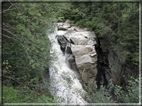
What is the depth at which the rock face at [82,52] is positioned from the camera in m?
6.32

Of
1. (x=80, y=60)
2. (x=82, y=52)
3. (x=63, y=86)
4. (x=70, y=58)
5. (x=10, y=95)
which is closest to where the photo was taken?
(x=10, y=95)

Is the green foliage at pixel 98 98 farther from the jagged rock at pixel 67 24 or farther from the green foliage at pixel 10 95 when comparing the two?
the jagged rock at pixel 67 24

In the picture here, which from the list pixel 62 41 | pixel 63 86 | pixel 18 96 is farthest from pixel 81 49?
pixel 18 96

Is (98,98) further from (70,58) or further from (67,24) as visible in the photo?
(67,24)

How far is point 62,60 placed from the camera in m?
Result: 7.00

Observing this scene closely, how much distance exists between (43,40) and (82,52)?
2452mm

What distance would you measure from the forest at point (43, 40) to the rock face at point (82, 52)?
567 millimetres

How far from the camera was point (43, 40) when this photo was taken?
14.3ft

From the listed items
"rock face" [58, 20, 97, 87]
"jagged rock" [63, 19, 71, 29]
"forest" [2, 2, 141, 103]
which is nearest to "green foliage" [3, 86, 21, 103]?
"forest" [2, 2, 141, 103]

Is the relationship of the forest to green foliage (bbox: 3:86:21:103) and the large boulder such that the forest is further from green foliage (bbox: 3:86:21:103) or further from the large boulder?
the large boulder

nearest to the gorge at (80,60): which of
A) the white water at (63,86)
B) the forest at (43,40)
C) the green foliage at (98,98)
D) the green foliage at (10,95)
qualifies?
the white water at (63,86)

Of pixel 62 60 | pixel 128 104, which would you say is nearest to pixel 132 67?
pixel 128 104

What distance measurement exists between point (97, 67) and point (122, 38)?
173 centimetres

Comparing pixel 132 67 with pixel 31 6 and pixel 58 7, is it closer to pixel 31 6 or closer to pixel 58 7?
→ pixel 58 7
